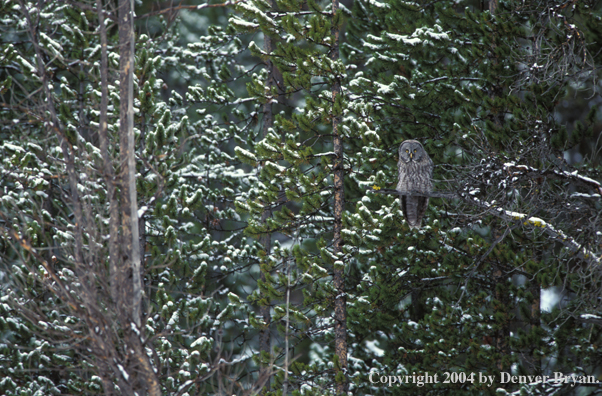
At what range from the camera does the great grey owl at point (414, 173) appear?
29.0 feet

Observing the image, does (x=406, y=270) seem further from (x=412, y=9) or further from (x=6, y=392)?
(x=6, y=392)

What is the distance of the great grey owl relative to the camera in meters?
8.83

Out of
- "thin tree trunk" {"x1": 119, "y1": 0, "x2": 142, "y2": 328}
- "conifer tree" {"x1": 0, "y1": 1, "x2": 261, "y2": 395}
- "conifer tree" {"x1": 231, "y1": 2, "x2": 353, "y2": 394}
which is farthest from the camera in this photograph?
"conifer tree" {"x1": 231, "y1": 2, "x2": 353, "y2": 394}

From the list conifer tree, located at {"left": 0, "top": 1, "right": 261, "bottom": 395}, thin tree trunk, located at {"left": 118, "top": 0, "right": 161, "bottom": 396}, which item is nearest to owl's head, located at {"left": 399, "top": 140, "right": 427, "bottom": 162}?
conifer tree, located at {"left": 0, "top": 1, "right": 261, "bottom": 395}

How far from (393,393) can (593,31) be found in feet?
21.1

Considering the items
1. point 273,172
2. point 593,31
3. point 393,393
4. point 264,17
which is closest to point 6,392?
point 273,172

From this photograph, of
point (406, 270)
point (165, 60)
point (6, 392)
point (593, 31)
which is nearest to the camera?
point (593, 31)

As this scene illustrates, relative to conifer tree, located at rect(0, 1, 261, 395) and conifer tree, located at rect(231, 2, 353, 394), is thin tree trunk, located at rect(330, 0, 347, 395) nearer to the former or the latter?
conifer tree, located at rect(231, 2, 353, 394)

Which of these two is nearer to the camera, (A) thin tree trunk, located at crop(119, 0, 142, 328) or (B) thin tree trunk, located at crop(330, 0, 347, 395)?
(A) thin tree trunk, located at crop(119, 0, 142, 328)

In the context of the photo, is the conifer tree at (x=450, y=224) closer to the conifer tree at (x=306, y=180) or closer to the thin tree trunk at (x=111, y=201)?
the conifer tree at (x=306, y=180)

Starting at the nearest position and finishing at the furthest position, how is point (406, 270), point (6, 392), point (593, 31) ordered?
point (593, 31) → point (6, 392) → point (406, 270)

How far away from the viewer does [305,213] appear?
981 centimetres

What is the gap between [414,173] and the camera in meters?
8.85

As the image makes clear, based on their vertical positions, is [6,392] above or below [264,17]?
below
